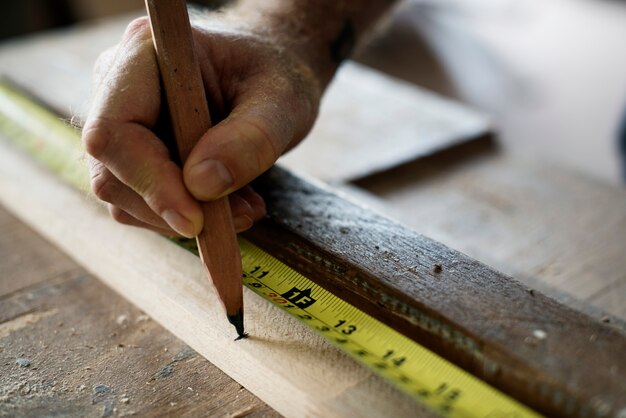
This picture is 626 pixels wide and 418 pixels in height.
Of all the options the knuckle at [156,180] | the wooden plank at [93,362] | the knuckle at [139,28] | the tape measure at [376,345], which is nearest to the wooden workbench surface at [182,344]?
the wooden plank at [93,362]

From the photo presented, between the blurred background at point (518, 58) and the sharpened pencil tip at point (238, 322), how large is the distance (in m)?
2.66

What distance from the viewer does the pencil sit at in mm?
887

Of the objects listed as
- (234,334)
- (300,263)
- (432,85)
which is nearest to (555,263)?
(300,263)

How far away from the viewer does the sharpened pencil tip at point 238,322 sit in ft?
3.04

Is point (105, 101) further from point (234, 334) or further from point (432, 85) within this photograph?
point (432, 85)

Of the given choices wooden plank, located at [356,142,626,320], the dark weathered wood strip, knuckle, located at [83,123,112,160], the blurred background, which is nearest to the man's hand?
knuckle, located at [83,123,112,160]

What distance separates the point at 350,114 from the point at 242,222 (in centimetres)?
81

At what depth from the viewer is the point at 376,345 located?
0.85 meters

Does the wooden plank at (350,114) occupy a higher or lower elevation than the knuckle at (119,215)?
lower

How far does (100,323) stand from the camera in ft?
3.52

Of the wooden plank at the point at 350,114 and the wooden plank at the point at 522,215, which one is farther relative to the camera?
the wooden plank at the point at 350,114

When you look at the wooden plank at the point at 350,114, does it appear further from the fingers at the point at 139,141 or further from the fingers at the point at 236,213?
the fingers at the point at 139,141

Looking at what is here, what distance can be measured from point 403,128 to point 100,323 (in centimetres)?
91

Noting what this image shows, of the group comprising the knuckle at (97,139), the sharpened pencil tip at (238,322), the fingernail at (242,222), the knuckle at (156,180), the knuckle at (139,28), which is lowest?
the sharpened pencil tip at (238,322)
